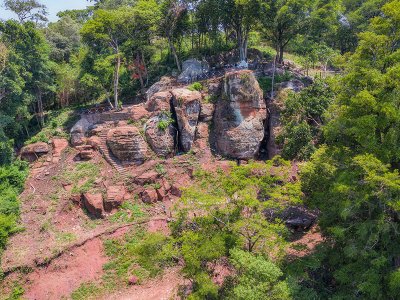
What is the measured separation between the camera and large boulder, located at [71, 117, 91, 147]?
89.8 ft

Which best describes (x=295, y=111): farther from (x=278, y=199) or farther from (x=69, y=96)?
(x=69, y=96)

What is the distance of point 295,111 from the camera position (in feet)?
82.2

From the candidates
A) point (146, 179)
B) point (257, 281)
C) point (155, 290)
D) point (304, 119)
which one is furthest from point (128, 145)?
point (257, 281)

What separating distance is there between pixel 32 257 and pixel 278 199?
1509cm

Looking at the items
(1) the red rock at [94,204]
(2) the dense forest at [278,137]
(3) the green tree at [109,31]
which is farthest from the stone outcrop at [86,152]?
(3) the green tree at [109,31]

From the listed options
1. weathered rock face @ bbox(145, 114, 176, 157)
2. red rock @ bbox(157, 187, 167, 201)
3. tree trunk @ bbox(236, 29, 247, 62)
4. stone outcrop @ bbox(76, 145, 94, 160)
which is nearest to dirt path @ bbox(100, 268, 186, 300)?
red rock @ bbox(157, 187, 167, 201)

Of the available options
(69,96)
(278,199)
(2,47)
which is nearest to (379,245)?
(278,199)

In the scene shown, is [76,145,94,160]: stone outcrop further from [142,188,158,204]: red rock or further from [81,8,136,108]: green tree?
[142,188,158,204]: red rock

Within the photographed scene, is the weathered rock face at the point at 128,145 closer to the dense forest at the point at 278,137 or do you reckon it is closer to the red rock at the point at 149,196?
the red rock at the point at 149,196

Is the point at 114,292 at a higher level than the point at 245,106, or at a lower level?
lower

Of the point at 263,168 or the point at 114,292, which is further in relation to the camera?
the point at 114,292

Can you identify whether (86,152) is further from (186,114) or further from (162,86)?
(162,86)

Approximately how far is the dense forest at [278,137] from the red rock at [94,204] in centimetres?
309

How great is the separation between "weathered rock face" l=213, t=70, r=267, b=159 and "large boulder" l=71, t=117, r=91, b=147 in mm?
11427
